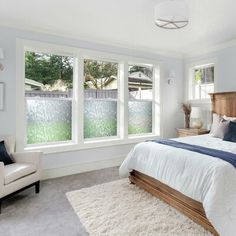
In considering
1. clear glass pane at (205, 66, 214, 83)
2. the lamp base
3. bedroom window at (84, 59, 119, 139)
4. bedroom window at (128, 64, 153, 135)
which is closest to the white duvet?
bedroom window at (84, 59, 119, 139)

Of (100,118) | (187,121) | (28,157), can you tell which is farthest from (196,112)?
(28,157)

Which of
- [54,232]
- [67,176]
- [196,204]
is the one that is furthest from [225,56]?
[54,232]

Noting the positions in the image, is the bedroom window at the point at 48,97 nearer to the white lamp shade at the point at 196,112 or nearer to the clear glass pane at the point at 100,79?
the clear glass pane at the point at 100,79

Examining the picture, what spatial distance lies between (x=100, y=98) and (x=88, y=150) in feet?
3.71

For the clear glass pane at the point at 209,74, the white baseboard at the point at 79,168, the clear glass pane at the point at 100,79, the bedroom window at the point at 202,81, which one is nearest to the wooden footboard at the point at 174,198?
the white baseboard at the point at 79,168

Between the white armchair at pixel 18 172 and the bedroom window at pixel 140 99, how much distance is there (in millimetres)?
2312

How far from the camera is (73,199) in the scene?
2.69 m

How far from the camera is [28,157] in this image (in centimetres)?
293

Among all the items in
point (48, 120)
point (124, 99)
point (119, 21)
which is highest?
point (119, 21)

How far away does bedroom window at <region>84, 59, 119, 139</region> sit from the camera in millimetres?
4066

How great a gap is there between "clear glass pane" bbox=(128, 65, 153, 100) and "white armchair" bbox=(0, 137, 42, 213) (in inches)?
99.6

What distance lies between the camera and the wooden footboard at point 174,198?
2.05 metres

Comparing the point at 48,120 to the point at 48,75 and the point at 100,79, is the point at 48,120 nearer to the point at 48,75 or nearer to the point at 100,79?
the point at 48,75

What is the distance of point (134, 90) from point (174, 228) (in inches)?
125
